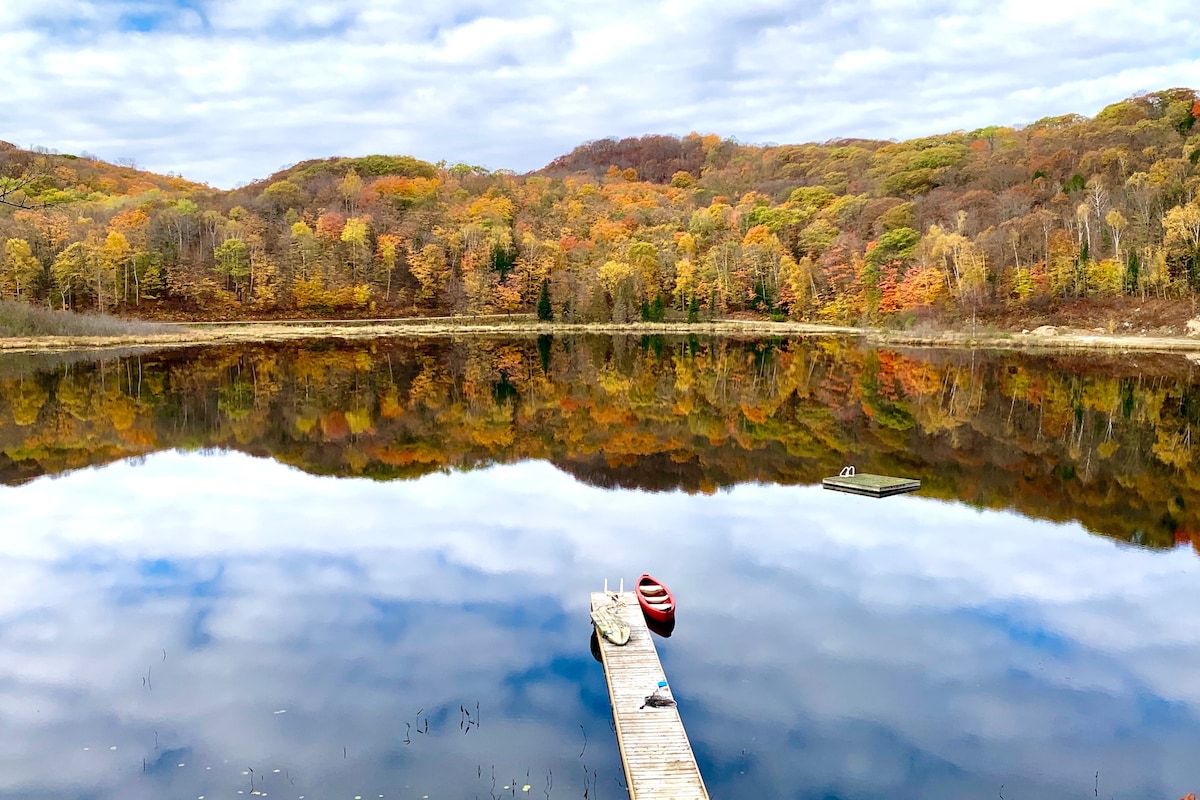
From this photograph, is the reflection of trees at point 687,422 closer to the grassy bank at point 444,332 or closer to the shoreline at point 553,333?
the shoreline at point 553,333

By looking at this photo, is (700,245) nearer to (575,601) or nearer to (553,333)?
(553,333)

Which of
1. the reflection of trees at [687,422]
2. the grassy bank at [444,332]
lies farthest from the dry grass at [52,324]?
the reflection of trees at [687,422]

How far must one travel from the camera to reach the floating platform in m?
23.8

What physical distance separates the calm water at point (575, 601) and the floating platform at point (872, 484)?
0.71 m

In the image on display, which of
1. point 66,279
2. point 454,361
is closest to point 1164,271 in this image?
point 454,361

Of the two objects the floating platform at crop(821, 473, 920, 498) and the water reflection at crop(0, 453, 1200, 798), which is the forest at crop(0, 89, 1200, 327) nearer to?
the floating platform at crop(821, 473, 920, 498)

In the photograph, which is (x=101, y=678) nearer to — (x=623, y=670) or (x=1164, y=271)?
(x=623, y=670)

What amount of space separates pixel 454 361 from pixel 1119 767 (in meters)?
48.9

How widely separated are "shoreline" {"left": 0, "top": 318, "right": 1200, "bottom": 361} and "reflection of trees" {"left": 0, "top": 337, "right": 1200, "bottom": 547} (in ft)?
28.8

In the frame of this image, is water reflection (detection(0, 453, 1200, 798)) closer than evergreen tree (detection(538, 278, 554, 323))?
Yes

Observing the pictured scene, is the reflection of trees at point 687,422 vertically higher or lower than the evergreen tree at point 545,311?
lower

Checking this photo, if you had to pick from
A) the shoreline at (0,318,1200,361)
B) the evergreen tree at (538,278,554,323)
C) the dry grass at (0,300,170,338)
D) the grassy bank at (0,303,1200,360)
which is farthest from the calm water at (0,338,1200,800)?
the evergreen tree at (538,278,554,323)

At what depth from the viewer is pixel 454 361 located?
56.9 metres

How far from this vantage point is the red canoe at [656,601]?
1481cm
